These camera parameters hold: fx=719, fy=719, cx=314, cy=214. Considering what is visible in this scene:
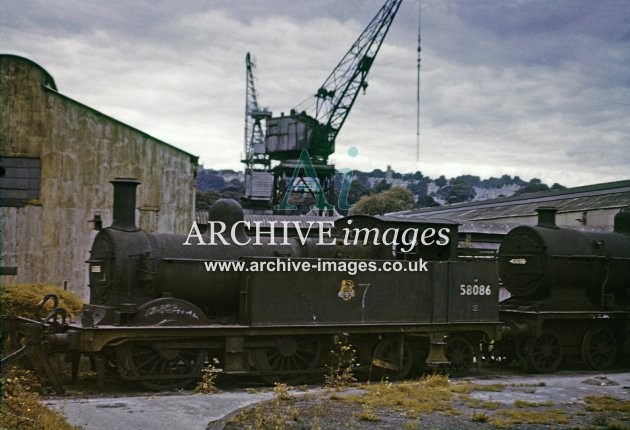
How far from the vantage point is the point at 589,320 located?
14602mm

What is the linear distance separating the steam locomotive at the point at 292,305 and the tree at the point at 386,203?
159 ft

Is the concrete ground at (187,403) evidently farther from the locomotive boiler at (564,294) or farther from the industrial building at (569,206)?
the industrial building at (569,206)

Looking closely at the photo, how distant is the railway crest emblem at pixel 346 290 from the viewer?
1136 cm

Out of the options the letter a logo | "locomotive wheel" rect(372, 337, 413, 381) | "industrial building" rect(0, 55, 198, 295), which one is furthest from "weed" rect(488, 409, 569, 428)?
the letter a logo

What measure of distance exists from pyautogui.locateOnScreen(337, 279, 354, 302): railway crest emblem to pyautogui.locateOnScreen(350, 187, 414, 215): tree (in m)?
50.3

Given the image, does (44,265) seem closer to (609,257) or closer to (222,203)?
(222,203)

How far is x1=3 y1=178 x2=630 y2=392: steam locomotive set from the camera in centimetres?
1012

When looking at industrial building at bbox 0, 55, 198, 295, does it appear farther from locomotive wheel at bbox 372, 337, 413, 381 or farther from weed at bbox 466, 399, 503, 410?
weed at bbox 466, 399, 503, 410

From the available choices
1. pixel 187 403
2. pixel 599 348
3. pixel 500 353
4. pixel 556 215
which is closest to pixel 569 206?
pixel 556 215

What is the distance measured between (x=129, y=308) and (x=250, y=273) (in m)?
1.81

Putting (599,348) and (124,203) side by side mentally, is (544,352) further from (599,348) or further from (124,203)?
(124,203)

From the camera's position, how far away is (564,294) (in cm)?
1436

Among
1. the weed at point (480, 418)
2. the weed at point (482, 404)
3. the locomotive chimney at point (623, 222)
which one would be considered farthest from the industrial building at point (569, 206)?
the weed at point (480, 418)

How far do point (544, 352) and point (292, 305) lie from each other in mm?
5843
